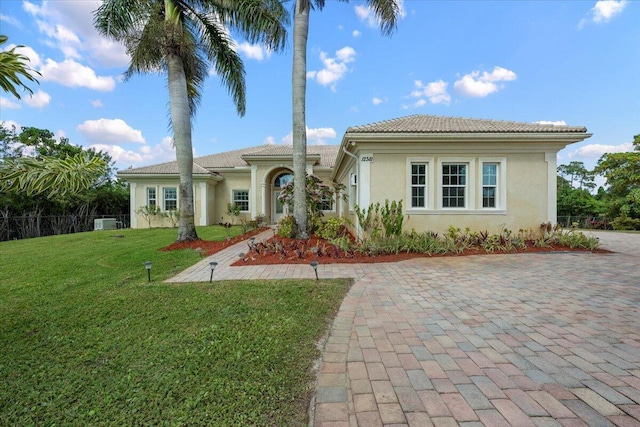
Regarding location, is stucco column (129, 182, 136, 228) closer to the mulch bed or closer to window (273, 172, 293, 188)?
window (273, 172, 293, 188)

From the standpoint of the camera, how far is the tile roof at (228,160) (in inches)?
750

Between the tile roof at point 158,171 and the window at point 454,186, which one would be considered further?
the tile roof at point 158,171

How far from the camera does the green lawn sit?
2.28m

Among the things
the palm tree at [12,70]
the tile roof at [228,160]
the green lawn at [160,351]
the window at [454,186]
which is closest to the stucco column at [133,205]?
the tile roof at [228,160]

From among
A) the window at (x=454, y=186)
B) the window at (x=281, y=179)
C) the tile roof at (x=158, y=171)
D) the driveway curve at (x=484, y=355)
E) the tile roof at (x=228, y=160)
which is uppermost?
the tile roof at (x=228, y=160)

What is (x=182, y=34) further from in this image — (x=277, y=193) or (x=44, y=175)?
(x=277, y=193)

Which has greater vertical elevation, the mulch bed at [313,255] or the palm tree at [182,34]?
the palm tree at [182,34]

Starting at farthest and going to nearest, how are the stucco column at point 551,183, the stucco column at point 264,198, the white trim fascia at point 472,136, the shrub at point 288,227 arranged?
the stucco column at point 264,198 < the stucco column at point 551,183 < the shrub at point 288,227 < the white trim fascia at point 472,136

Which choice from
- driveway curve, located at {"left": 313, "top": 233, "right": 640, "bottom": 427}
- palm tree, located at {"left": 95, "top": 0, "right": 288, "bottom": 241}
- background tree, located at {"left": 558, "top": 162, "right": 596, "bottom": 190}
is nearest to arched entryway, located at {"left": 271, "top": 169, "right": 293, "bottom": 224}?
palm tree, located at {"left": 95, "top": 0, "right": 288, "bottom": 241}

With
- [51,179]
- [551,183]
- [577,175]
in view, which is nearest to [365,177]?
[551,183]

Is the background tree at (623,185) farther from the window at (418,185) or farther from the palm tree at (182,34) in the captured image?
the palm tree at (182,34)

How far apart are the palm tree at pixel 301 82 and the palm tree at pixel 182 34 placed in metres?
0.78

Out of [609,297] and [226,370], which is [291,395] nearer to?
[226,370]

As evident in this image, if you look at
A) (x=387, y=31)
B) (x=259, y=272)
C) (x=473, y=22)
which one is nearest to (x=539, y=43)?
(x=473, y=22)
